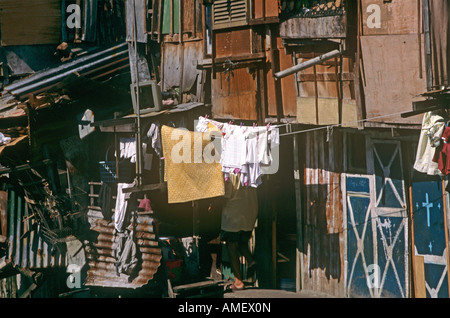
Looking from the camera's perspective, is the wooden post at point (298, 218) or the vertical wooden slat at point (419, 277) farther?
the wooden post at point (298, 218)

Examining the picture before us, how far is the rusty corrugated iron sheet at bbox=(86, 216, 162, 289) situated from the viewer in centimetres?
1413

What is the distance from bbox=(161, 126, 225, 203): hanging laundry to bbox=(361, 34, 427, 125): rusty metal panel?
3.35 meters

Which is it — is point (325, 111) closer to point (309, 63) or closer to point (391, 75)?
point (309, 63)

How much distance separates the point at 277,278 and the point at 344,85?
450 cm

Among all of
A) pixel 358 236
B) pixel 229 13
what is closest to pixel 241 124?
pixel 229 13

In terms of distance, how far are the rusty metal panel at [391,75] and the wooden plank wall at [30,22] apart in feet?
32.9

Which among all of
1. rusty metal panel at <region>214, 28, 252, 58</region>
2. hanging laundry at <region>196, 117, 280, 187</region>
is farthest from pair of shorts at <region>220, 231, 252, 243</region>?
rusty metal panel at <region>214, 28, 252, 58</region>

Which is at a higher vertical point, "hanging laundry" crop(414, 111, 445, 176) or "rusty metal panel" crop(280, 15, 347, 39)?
"rusty metal panel" crop(280, 15, 347, 39)

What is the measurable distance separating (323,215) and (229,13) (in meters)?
4.97

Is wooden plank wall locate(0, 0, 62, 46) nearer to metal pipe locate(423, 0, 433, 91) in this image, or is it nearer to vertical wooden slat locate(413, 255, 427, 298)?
metal pipe locate(423, 0, 433, 91)

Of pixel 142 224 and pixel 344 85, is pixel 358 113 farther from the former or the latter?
pixel 142 224

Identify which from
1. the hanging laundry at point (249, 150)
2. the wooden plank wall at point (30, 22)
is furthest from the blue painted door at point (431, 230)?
the wooden plank wall at point (30, 22)

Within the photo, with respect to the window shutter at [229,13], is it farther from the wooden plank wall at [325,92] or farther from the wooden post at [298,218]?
the wooden post at [298,218]

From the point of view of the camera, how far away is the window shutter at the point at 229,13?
14.1 metres
